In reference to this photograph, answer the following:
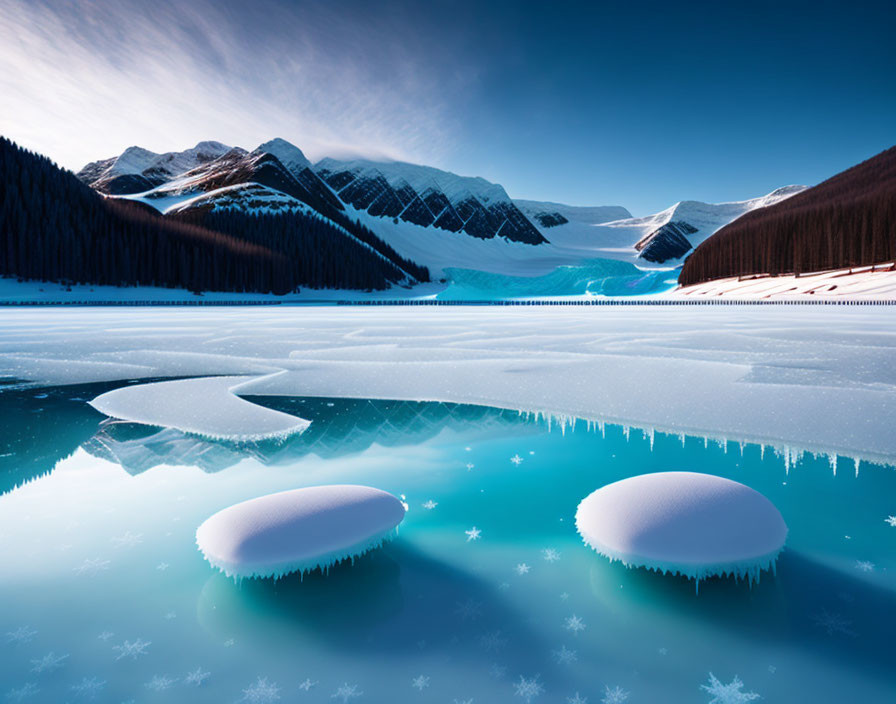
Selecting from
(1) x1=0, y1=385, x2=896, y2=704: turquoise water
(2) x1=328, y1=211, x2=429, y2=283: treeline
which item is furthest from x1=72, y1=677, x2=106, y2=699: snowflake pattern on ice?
(2) x1=328, y1=211, x2=429, y2=283: treeline

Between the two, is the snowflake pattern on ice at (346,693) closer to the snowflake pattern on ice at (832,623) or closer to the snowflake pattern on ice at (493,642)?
the snowflake pattern on ice at (493,642)

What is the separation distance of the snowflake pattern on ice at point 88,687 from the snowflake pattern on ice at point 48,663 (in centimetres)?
20

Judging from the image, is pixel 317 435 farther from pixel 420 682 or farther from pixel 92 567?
pixel 420 682

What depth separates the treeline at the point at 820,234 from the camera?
60094 mm

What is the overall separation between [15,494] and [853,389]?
9.19 metres

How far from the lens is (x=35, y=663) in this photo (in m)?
2.29

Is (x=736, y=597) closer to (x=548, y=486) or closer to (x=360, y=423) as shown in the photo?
(x=548, y=486)

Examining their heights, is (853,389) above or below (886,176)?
below

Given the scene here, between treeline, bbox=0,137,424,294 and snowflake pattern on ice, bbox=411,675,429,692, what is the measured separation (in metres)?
85.2

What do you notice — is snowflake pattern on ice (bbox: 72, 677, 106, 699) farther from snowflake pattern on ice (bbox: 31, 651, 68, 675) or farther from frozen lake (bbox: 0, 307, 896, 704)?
snowflake pattern on ice (bbox: 31, 651, 68, 675)

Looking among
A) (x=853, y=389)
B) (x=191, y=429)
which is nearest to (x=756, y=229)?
(x=853, y=389)

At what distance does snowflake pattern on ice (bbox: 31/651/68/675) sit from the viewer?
225cm

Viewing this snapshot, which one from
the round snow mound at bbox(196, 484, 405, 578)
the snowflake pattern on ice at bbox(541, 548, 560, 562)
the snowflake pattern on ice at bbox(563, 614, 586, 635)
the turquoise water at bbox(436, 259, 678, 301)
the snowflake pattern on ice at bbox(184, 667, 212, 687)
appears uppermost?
the turquoise water at bbox(436, 259, 678, 301)

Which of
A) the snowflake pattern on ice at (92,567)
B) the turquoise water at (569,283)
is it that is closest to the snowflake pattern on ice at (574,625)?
the snowflake pattern on ice at (92,567)
